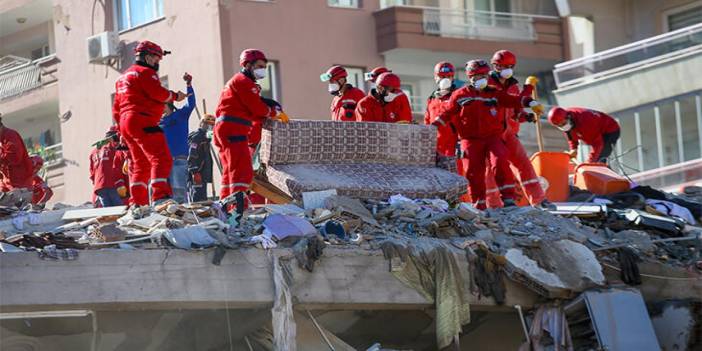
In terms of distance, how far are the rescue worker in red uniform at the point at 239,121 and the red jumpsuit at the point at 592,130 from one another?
5.65 meters

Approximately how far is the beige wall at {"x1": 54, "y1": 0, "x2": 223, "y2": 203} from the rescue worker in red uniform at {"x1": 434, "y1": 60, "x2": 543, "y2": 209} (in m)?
13.5

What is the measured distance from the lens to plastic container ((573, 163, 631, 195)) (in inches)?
832

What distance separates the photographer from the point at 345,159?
63.4ft

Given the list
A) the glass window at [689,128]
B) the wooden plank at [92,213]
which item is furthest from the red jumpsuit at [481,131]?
the glass window at [689,128]

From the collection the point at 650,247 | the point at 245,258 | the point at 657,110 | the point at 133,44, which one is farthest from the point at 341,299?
the point at 133,44

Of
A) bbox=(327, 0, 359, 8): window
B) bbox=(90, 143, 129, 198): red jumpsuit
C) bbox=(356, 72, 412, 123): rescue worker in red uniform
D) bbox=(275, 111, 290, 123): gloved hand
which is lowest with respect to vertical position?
bbox=(90, 143, 129, 198): red jumpsuit

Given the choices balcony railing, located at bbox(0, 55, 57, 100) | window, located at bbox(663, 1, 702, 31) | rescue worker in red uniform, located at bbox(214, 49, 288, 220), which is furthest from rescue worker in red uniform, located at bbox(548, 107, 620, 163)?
balcony railing, located at bbox(0, 55, 57, 100)

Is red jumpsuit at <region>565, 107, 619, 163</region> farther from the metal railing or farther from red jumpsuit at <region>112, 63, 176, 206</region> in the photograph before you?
the metal railing

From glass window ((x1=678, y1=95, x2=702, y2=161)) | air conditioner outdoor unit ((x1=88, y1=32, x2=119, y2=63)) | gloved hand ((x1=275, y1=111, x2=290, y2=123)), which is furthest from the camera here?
air conditioner outdoor unit ((x1=88, y1=32, x2=119, y2=63))

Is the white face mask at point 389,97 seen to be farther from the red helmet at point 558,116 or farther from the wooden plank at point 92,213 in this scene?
the wooden plank at point 92,213

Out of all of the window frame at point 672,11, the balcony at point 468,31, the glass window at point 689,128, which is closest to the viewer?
the glass window at point 689,128

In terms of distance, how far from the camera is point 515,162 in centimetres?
2020

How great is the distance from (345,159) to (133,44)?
16312mm

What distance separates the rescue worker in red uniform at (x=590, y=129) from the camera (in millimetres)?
22297
